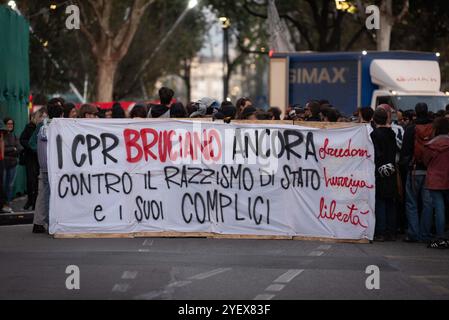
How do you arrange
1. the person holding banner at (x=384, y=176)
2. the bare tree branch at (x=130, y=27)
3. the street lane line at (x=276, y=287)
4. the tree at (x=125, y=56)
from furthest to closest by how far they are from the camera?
the tree at (x=125, y=56) → the bare tree branch at (x=130, y=27) → the person holding banner at (x=384, y=176) → the street lane line at (x=276, y=287)

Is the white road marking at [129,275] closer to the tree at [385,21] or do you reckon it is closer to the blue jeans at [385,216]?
the blue jeans at [385,216]

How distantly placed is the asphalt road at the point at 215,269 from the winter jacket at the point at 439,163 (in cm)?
82

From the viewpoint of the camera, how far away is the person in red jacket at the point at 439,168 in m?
14.6

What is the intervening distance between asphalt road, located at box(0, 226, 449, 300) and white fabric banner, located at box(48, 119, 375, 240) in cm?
36

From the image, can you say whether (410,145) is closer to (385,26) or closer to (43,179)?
(43,179)

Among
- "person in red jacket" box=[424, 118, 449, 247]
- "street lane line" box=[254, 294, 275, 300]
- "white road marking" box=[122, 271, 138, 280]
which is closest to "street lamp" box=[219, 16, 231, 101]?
"person in red jacket" box=[424, 118, 449, 247]

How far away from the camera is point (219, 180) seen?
1487 cm

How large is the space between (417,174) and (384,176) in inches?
19.5

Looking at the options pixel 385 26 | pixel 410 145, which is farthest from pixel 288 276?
pixel 385 26

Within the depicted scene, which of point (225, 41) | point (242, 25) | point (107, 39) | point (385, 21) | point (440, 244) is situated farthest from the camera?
point (225, 41)

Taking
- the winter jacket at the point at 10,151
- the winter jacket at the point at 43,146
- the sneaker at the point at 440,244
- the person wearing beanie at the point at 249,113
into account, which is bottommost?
the sneaker at the point at 440,244

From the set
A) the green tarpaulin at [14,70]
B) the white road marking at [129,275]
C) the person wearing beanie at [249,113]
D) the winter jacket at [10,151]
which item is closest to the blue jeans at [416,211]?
the person wearing beanie at [249,113]

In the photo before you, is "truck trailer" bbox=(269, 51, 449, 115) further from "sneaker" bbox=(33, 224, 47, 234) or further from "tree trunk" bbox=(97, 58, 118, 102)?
"tree trunk" bbox=(97, 58, 118, 102)

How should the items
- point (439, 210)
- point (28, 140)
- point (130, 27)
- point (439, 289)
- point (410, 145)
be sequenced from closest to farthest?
point (439, 289)
point (439, 210)
point (410, 145)
point (28, 140)
point (130, 27)
